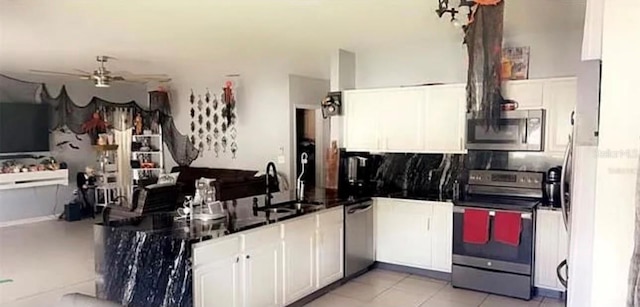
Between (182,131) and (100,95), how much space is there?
5.92ft

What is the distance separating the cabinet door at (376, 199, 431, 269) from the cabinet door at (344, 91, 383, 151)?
76cm

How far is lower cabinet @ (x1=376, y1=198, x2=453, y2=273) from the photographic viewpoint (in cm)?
473

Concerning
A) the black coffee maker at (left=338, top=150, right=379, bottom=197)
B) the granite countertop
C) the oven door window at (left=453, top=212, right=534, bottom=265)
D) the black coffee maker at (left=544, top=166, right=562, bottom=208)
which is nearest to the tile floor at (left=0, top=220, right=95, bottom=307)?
the granite countertop

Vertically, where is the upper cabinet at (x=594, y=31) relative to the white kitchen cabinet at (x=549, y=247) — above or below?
above

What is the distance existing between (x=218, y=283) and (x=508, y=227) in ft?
8.74

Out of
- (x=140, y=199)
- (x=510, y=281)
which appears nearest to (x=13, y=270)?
(x=140, y=199)

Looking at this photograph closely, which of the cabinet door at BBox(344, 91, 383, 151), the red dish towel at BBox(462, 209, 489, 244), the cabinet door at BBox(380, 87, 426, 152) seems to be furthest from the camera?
the cabinet door at BBox(344, 91, 383, 151)

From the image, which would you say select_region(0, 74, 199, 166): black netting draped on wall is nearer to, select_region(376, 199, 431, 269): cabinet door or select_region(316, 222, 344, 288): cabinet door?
select_region(376, 199, 431, 269): cabinet door

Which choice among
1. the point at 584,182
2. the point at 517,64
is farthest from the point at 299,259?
the point at 517,64

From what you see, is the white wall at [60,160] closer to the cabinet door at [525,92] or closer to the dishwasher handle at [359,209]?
the dishwasher handle at [359,209]

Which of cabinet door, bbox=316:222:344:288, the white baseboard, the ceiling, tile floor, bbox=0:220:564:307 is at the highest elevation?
the ceiling

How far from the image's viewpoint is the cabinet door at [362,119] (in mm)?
5320

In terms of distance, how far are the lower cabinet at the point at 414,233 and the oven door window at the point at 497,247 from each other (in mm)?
153

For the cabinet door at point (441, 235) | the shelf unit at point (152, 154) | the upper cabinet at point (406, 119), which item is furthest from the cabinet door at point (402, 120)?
the shelf unit at point (152, 154)
